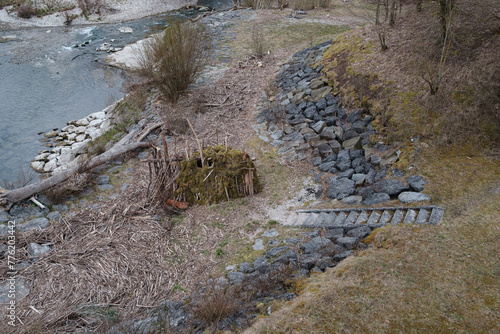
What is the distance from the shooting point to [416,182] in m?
5.12

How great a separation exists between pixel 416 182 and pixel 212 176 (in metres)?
3.13

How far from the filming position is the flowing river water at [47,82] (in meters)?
9.73

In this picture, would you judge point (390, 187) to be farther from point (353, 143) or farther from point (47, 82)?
point (47, 82)

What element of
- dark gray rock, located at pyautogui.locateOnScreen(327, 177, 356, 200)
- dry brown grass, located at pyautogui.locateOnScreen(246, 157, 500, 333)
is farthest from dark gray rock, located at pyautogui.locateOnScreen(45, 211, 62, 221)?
dark gray rock, located at pyautogui.locateOnScreen(327, 177, 356, 200)

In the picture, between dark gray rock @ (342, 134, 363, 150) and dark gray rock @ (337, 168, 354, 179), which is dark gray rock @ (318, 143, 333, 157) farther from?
dark gray rock @ (337, 168, 354, 179)

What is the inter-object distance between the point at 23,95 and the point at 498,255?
1332 centimetres

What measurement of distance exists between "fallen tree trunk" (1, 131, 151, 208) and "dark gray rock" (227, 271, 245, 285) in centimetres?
383

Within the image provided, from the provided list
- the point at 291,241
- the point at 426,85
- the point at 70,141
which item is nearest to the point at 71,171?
the point at 70,141

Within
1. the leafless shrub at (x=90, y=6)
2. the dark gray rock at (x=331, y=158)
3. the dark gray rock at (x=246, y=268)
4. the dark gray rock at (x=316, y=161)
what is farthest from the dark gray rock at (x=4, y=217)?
the leafless shrub at (x=90, y=6)

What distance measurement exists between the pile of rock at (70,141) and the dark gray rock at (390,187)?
6.59 meters

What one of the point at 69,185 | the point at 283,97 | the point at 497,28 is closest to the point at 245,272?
the point at 69,185

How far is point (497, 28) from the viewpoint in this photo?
21.3ft

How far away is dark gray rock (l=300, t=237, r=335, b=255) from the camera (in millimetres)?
4367

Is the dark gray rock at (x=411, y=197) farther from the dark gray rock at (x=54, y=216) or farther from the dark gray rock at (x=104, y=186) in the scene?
the dark gray rock at (x=54, y=216)
